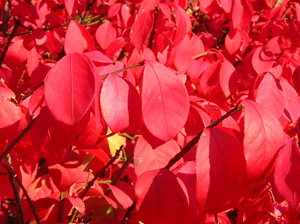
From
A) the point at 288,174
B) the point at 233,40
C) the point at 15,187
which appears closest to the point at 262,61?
the point at 233,40

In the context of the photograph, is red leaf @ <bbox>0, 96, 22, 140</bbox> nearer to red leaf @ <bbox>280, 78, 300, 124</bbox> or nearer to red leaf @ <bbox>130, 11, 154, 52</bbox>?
red leaf @ <bbox>130, 11, 154, 52</bbox>

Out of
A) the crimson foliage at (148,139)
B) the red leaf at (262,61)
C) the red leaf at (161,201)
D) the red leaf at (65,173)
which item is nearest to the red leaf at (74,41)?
the crimson foliage at (148,139)

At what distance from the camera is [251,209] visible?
3.50ft

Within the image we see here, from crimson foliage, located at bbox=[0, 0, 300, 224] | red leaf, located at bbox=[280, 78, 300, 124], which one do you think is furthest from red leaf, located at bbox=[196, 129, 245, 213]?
red leaf, located at bbox=[280, 78, 300, 124]

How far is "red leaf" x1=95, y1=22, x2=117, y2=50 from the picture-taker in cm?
142

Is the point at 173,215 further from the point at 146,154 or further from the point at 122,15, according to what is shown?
the point at 122,15

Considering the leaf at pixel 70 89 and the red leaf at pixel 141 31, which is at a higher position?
the leaf at pixel 70 89

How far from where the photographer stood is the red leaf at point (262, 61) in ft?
4.24

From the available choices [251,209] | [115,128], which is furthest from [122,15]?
[115,128]

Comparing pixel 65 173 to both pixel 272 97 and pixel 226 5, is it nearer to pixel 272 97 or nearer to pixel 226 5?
pixel 272 97

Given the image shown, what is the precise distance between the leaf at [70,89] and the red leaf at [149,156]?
0.75 feet

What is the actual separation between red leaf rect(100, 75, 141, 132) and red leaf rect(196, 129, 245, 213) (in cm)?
12

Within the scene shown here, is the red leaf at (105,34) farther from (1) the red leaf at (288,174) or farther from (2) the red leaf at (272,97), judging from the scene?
(1) the red leaf at (288,174)

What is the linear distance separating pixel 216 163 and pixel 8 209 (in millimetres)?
1153
